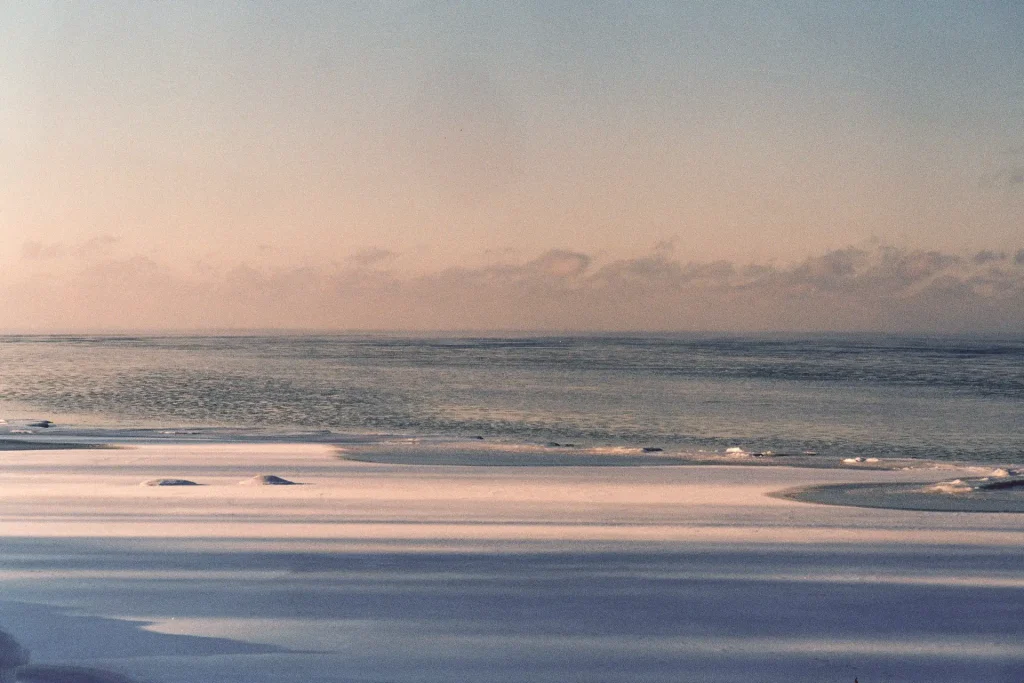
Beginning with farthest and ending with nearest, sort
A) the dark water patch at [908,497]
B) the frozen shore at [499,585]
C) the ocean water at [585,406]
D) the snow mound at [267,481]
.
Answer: the ocean water at [585,406] → the snow mound at [267,481] → the dark water patch at [908,497] → the frozen shore at [499,585]

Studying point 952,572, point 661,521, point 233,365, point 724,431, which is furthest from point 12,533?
point 233,365

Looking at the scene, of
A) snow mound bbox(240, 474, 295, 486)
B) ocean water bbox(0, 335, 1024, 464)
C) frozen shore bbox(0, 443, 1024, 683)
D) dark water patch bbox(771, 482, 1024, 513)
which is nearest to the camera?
frozen shore bbox(0, 443, 1024, 683)

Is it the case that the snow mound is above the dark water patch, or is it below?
above

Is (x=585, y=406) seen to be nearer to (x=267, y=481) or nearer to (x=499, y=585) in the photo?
(x=267, y=481)

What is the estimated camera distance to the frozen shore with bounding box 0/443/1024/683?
443 cm

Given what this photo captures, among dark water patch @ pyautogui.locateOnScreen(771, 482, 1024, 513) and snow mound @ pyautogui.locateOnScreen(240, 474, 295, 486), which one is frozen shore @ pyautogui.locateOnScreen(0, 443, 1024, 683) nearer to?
snow mound @ pyautogui.locateOnScreen(240, 474, 295, 486)

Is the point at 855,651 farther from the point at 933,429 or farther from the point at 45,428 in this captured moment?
A: the point at 933,429

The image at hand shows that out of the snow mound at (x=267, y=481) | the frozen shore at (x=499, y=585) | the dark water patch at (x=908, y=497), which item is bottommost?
the dark water patch at (x=908, y=497)

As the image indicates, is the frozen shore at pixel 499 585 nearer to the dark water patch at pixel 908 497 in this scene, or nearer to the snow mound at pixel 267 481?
the snow mound at pixel 267 481

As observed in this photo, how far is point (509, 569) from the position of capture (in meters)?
6.08

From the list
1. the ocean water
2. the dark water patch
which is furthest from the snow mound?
the ocean water

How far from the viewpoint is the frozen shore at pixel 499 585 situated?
4.43 m

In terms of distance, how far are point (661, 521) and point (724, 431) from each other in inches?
485

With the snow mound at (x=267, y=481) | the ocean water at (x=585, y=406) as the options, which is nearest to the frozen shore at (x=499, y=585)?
the snow mound at (x=267, y=481)
